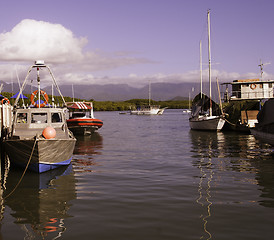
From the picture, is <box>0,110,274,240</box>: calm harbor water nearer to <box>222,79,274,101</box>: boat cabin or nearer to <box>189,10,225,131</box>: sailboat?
<box>189,10,225,131</box>: sailboat

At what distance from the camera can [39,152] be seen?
1345cm

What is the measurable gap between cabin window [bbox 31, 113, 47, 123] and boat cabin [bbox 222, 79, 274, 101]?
31.2 metres

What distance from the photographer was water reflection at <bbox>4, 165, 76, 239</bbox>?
8086 mm

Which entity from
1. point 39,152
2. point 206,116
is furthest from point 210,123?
point 39,152

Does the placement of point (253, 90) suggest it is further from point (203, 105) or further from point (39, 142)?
point (39, 142)

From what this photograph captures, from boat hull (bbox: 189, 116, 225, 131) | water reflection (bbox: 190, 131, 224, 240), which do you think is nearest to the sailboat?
boat hull (bbox: 189, 116, 225, 131)

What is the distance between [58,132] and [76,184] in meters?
3.98

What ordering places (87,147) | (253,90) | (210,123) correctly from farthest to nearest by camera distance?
(253,90), (210,123), (87,147)

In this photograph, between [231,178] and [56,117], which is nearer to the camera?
[231,178]

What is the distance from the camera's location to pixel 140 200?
10.3 metres

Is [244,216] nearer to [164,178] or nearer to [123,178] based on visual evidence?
[164,178]

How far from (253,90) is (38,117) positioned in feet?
108

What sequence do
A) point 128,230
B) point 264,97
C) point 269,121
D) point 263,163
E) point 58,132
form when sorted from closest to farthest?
point 128,230 → point 58,132 → point 263,163 → point 269,121 → point 264,97

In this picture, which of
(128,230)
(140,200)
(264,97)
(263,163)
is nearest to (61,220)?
(128,230)
